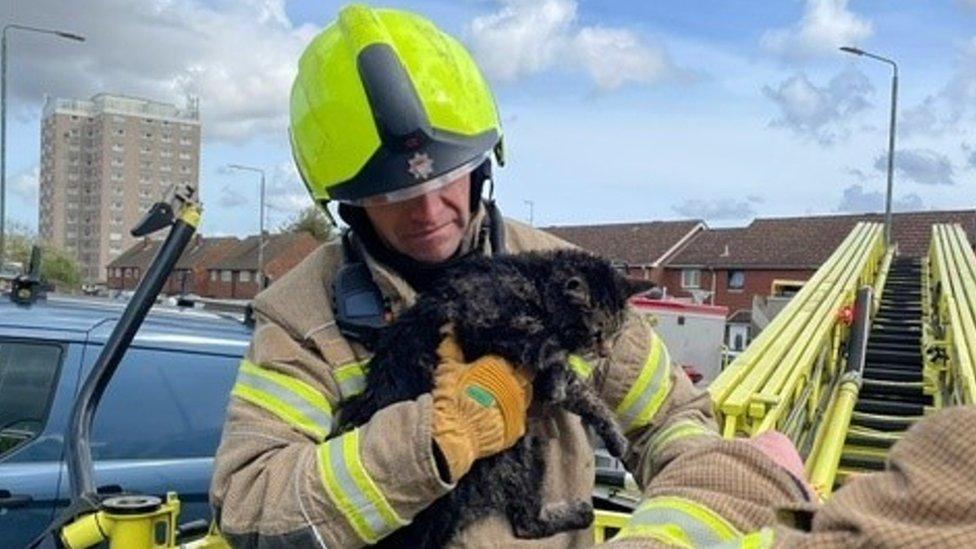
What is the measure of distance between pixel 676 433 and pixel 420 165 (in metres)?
0.62

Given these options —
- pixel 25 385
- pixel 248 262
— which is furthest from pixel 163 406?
pixel 248 262

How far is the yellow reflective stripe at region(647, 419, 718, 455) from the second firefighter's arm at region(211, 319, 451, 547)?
466mm

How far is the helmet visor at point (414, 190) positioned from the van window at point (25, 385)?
313cm

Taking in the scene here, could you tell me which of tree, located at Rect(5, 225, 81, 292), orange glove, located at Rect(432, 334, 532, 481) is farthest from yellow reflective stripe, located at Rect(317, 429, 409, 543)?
tree, located at Rect(5, 225, 81, 292)

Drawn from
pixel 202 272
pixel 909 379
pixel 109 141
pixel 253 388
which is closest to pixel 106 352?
pixel 253 388

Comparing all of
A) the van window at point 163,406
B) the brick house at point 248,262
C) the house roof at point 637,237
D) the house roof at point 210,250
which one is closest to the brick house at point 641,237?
the house roof at point 637,237

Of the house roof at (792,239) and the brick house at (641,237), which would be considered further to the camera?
the brick house at (641,237)

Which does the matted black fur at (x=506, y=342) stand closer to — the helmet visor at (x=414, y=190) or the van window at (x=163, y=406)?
the helmet visor at (x=414, y=190)

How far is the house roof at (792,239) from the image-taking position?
35.6 m

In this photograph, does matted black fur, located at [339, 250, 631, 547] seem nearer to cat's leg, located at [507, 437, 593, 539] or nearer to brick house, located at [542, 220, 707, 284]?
cat's leg, located at [507, 437, 593, 539]

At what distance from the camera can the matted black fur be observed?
1.48 meters

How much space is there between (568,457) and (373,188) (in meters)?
0.59

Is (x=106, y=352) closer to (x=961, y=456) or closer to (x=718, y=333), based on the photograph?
(x=961, y=456)

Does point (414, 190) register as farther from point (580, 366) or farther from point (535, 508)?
point (535, 508)
